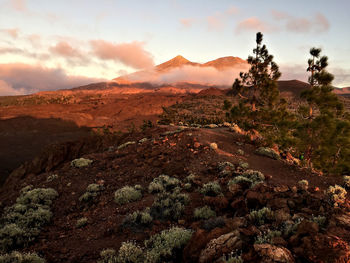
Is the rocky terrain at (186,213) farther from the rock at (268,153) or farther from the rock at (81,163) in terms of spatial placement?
the rock at (268,153)

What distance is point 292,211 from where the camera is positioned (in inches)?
205

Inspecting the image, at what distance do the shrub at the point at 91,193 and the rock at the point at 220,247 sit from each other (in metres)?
6.85

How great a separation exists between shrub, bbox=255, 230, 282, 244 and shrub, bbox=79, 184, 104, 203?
7584mm

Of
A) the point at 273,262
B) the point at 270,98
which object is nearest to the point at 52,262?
the point at 273,262

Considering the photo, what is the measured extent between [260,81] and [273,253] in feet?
54.3

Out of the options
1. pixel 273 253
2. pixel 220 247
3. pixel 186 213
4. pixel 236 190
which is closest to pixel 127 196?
pixel 186 213

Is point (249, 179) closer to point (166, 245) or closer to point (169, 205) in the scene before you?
point (169, 205)

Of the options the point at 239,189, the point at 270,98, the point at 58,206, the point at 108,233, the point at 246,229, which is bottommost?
the point at 58,206

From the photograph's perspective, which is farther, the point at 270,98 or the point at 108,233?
the point at 270,98

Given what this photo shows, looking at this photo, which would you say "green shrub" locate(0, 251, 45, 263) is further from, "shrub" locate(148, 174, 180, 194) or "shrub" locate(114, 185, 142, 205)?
"shrub" locate(148, 174, 180, 194)

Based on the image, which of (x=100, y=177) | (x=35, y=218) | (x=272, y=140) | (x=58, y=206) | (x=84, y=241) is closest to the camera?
(x=84, y=241)

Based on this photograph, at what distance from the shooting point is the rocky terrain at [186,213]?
3775mm

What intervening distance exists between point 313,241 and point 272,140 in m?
13.0

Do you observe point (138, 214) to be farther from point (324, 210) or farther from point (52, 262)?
point (324, 210)
